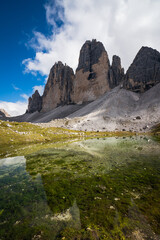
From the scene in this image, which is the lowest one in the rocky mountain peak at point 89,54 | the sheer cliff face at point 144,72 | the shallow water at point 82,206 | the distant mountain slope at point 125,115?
the shallow water at point 82,206

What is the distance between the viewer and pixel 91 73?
13450 centimetres

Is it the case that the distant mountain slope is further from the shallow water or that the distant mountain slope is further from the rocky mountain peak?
the rocky mountain peak

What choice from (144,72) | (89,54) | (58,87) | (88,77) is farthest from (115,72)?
(58,87)

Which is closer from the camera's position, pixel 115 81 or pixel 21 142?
pixel 21 142

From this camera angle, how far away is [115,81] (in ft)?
405

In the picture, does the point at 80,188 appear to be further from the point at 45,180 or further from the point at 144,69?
the point at 144,69

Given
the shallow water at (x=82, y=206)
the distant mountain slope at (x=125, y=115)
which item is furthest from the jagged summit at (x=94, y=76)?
the shallow water at (x=82, y=206)

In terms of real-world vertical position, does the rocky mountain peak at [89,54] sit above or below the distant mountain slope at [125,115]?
above

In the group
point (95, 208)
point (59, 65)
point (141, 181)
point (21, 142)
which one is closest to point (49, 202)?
point (95, 208)

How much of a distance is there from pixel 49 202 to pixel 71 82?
16291 cm

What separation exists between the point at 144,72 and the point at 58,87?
115 m

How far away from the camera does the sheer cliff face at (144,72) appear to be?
93062 mm

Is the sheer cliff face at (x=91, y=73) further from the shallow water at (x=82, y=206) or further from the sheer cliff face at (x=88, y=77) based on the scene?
the shallow water at (x=82, y=206)

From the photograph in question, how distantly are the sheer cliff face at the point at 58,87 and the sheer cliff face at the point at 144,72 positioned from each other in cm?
7737
